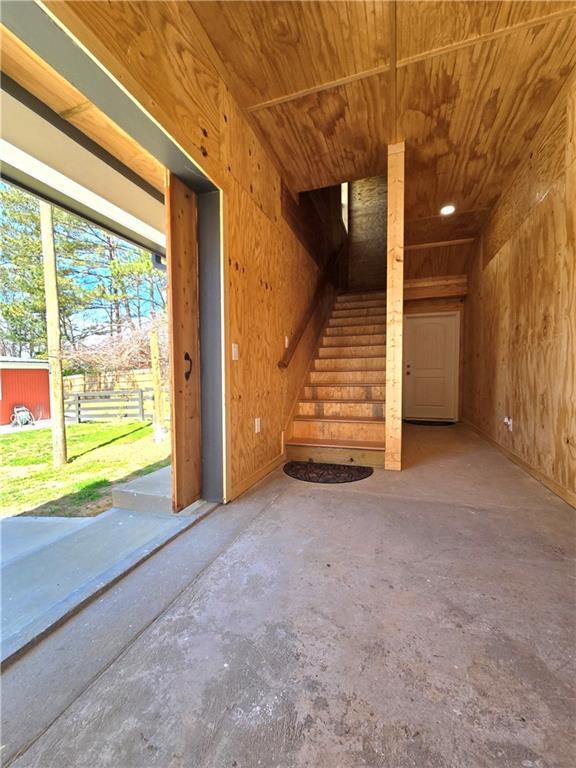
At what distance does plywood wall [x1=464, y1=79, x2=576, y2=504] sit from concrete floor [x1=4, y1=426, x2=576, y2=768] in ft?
2.88

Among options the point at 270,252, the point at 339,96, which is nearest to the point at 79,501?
the point at 270,252

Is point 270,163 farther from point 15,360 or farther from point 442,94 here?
point 15,360

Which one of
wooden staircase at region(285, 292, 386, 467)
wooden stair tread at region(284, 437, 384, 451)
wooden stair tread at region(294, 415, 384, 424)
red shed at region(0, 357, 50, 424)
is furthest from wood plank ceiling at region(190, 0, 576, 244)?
red shed at region(0, 357, 50, 424)

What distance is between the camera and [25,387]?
7320 mm

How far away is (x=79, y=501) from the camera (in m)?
3.14

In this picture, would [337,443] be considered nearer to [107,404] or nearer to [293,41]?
[293,41]

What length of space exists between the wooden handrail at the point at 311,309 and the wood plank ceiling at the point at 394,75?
4.69 feet

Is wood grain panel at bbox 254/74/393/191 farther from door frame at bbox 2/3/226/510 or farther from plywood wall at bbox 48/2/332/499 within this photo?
door frame at bbox 2/3/226/510

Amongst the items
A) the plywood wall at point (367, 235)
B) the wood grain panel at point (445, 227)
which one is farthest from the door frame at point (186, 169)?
the plywood wall at point (367, 235)

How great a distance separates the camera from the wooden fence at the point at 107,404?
6969mm

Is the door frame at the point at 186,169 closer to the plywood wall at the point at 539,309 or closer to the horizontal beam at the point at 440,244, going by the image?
the plywood wall at the point at 539,309

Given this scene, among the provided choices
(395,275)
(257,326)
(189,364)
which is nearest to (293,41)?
(395,275)

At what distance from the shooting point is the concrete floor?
71 cm

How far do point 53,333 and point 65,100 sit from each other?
4285 millimetres
